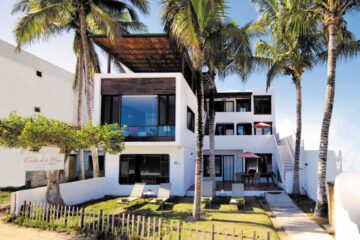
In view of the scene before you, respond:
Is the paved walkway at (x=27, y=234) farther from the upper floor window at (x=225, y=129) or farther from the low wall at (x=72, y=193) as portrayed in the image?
the upper floor window at (x=225, y=129)

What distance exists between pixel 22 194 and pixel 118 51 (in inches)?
467

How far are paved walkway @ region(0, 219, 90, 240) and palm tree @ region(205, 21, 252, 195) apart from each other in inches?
329

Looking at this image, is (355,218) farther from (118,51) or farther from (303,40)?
(118,51)

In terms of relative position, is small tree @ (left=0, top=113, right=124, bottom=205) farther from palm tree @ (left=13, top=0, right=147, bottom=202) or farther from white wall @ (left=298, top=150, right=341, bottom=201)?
white wall @ (left=298, top=150, right=341, bottom=201)

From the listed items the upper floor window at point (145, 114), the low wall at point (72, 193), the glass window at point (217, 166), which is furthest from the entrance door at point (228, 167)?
the low wall at point (72, 193)

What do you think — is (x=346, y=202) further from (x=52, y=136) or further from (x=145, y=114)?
→ (x=145, y=114)

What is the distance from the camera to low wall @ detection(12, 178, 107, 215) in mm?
11430

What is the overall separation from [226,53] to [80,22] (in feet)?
30.3

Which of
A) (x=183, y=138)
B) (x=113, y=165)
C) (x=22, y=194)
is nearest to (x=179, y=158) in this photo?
(x=183, y=138)

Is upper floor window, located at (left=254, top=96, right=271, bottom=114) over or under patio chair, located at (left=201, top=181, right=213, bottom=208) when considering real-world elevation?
over

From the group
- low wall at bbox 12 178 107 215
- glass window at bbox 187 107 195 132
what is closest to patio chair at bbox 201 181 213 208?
low wall at bbox 12 178 107 215

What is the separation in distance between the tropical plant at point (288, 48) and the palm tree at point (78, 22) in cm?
785

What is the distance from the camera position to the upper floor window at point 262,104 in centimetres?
3083

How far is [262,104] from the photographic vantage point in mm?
30906
